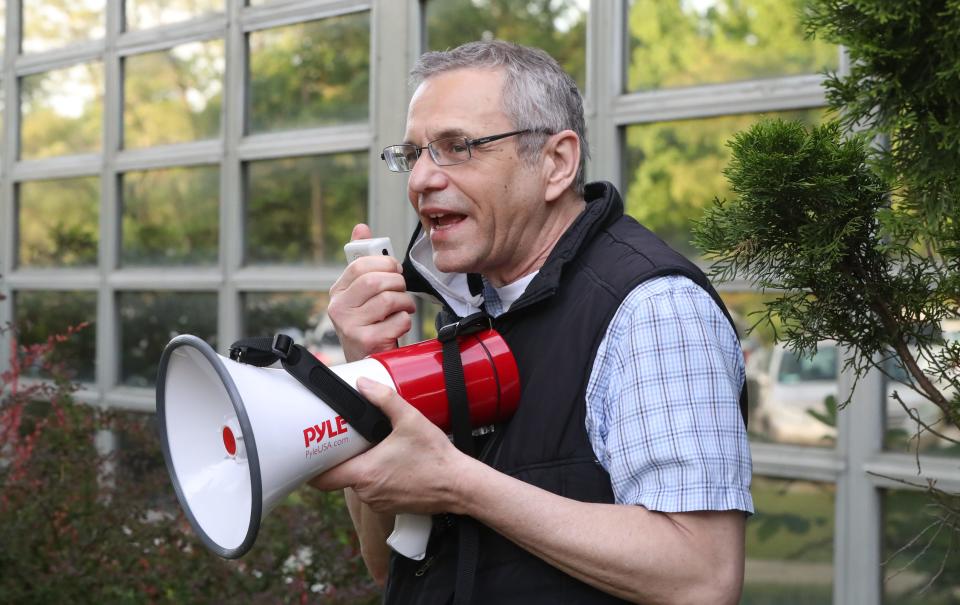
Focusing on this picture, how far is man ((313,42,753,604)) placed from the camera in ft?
4.87

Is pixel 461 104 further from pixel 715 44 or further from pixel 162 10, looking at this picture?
pixel 162 10

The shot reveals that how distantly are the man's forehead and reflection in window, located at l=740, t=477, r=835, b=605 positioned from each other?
1933 millimetres

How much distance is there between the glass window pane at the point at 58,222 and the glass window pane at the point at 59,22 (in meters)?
0.73

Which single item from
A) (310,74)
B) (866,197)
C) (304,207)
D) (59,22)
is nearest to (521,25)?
(310,74)

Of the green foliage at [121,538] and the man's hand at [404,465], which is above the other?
the man's hand at [404,465]

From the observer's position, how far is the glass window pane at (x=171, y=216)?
15.9 ft

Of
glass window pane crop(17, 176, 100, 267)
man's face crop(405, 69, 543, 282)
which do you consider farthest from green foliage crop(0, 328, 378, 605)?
man's face crop(405, 69, 543, 282)

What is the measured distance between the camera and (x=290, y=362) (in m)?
1.52

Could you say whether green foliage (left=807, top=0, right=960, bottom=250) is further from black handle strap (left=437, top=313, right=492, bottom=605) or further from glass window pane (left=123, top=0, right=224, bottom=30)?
glass window pane (left=123, top=0, right=224, bottom=30)

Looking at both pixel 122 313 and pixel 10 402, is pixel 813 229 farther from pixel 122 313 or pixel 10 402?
pixel 122 313

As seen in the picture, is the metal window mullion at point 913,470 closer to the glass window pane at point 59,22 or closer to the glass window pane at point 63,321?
the glass window pane at point 63,321

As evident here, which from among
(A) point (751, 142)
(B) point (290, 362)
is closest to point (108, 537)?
(B) point (290, 362)

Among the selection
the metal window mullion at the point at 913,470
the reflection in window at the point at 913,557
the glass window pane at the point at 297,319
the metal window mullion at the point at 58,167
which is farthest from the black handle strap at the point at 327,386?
the metal window mullion at the point at 58,167

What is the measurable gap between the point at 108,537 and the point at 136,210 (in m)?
1.96
